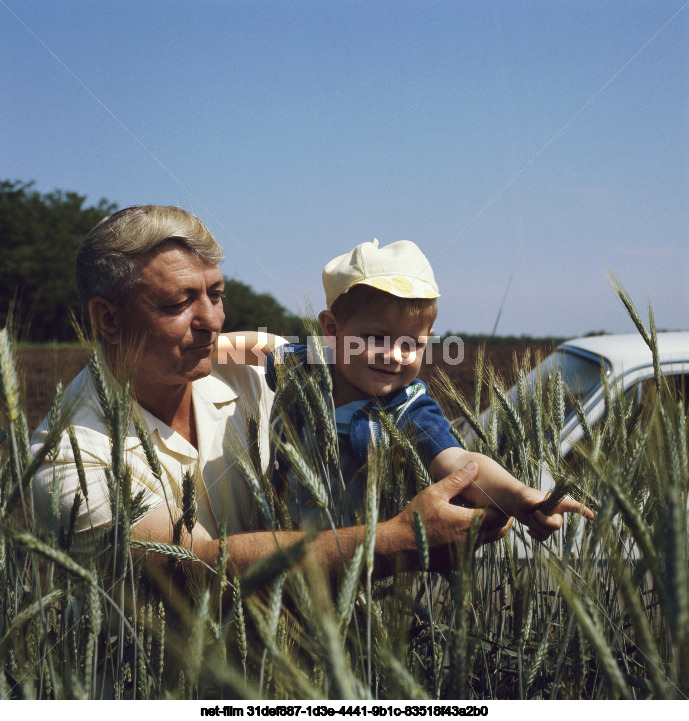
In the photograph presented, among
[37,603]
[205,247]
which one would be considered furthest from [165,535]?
[205,247]

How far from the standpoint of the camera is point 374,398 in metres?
1.72

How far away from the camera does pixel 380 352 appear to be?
68.5 inches

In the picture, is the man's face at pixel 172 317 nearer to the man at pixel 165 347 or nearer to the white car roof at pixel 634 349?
the man at pixel 165 347

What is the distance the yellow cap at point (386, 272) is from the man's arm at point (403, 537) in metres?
0.59

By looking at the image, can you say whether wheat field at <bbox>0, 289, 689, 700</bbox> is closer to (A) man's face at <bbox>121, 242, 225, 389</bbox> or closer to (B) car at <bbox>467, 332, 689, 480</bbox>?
(A) man's face at <bbox>121, 242, 225, 389</bbox>

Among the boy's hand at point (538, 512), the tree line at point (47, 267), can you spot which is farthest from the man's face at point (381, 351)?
the tree line at point (47, 267)

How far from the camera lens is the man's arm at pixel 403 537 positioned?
1362 millimetres

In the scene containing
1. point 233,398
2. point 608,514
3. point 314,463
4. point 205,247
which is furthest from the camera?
point 233,398

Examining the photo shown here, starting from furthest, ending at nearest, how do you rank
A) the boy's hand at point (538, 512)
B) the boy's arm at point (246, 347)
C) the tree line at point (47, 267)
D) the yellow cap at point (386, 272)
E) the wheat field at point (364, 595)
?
the tree line at point (47, 267) < the boy's arm at point (246, 347) < the yellow cap at point (386, 272) < the boy's hand at point (538, 512) < the wheat field at point (364, 595)

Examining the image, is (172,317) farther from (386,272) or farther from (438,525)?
(438,525)

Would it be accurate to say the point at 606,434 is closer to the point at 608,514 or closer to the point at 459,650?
the point at 608,514

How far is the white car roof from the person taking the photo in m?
3.36

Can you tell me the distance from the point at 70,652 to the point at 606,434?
4.46 ft

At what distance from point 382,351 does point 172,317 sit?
66 centimetres
